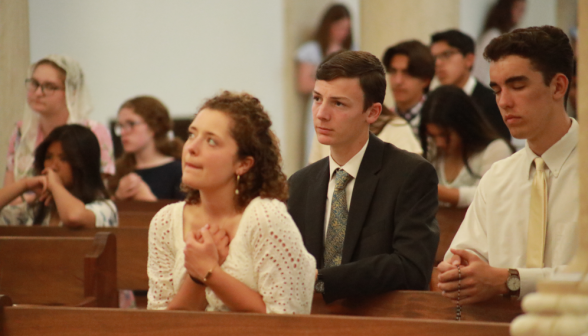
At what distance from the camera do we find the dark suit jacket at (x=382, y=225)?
255cm

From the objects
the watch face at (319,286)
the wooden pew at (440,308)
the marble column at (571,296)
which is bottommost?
the wooden pew at (440,308)

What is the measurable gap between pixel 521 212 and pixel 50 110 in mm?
3462

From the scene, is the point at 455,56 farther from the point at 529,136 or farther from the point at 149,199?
the point at 529,136

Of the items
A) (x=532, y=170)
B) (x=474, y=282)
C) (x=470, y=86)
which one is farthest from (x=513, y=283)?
(x=470, y=86)

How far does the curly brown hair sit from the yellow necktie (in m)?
0.91

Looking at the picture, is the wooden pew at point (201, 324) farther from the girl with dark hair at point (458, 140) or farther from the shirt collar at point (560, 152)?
the girl with dark hair at point (458, 140)

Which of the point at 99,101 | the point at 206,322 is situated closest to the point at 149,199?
the point at 206,322

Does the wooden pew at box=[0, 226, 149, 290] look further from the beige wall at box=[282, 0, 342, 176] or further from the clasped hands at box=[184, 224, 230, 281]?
the beige wall at box=[282, 0, 342, 176]

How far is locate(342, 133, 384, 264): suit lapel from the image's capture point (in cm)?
273

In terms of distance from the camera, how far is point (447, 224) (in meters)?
3.85

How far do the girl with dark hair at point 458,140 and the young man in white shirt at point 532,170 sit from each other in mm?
1540

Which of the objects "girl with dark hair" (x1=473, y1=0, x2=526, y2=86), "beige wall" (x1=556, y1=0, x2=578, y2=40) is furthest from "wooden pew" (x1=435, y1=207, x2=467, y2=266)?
"beige wall" (x1=556, y1=0, x2=578, y2=40)

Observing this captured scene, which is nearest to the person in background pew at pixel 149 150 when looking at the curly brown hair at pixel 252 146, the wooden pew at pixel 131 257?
the wooden pew at pixel 131 257

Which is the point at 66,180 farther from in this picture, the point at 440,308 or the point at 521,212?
the point at 521,212
